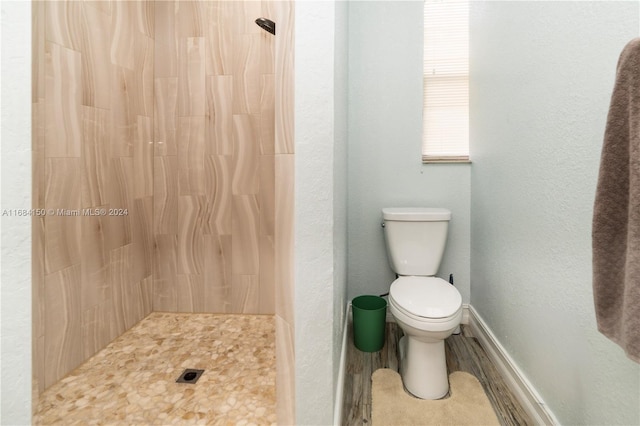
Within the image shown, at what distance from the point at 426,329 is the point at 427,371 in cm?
26

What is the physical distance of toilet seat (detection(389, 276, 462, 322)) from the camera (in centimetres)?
135

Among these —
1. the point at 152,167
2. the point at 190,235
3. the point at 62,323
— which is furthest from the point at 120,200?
the point at 62,323

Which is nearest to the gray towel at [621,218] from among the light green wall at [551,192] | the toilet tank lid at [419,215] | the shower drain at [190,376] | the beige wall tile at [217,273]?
the light green wall at [551,192]

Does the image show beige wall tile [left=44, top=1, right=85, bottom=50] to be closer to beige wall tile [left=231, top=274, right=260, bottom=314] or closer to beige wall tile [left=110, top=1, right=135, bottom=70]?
beige wall tile [left=110, top=1, right=135, bottom=70]

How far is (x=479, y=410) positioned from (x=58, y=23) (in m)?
2.51

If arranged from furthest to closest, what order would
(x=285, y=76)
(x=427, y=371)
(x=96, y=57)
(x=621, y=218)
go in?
1. (x=96, y=57)
2. (x=427, y=371)
3. (x=285, y=76)
4. (x=621, y=218)

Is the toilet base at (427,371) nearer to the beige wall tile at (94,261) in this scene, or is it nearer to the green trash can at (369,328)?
the green trash can at (369,328)

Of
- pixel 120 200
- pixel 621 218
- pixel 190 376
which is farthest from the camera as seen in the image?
pixel 120 200

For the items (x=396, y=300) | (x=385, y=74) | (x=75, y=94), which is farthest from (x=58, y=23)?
(x=396, y=300)

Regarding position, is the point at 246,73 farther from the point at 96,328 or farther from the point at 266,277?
the point at 96,328

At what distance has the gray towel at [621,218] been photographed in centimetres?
Result: 65

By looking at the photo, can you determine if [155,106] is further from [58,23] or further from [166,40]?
[58,23]

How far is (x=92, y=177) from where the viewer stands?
170cm

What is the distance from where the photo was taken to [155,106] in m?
2.19
